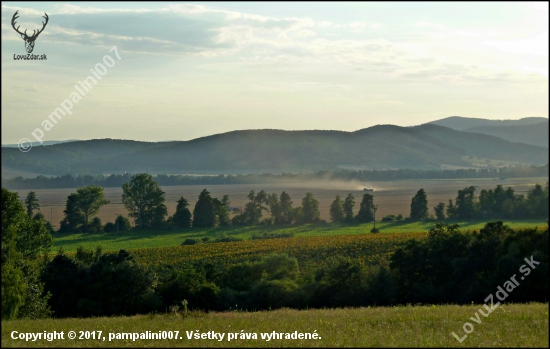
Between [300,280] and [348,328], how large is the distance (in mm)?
22364

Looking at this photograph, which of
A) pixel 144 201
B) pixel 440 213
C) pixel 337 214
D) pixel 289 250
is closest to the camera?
pixel 289 250

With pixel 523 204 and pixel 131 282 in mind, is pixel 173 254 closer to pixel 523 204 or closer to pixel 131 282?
pixel 131 282

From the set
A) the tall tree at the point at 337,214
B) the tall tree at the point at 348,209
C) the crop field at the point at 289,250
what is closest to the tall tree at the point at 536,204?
the crop field at the point at 289,250

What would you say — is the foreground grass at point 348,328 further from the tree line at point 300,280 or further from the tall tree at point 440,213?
the tall tree at point 440,213

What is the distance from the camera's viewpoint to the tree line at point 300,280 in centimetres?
3120

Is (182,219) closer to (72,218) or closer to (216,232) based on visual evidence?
(216,232)

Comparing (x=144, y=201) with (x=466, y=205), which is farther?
(x=144, y=201)

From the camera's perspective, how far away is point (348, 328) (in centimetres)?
1566

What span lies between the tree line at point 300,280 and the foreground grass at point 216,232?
4662 cm

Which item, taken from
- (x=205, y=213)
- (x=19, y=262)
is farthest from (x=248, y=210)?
(x=19, y=262)

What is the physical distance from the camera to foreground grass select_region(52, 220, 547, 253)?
84.7m

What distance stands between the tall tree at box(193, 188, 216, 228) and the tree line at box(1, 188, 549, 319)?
2662 inches

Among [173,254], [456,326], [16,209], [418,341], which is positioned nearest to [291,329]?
[418,341]

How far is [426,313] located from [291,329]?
5.79 meters
